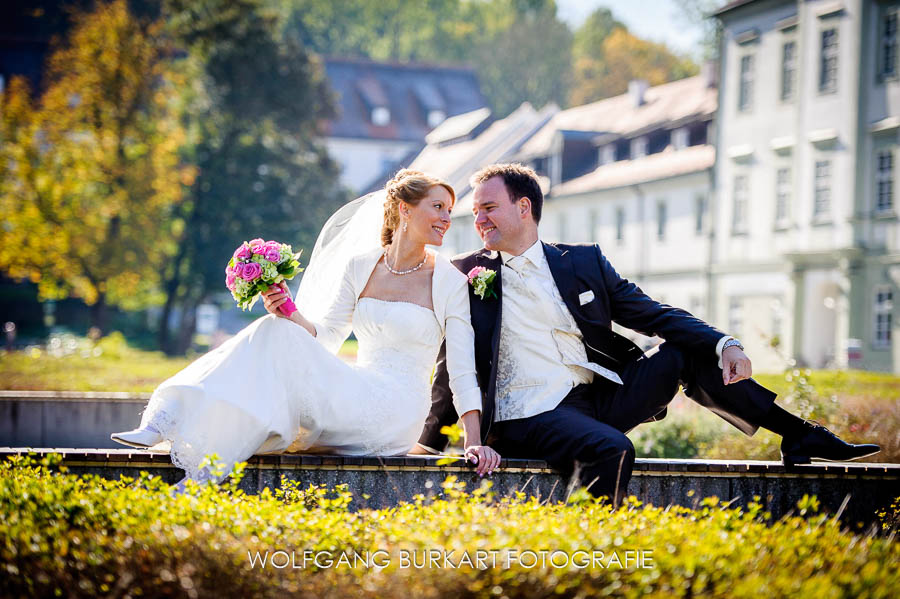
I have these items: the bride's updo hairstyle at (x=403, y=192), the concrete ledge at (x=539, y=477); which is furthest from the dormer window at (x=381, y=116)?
the concrete ledge at (x=539, y=477)

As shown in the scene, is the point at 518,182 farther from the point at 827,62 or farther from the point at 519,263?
the point at 827,62

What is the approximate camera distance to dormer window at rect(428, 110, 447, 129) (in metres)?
70.4

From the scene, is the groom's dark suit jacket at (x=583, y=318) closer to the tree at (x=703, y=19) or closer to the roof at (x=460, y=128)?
the roof at (x=460, y=128)

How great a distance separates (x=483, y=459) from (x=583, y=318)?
1.18 m

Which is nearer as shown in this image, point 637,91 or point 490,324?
point 490,324

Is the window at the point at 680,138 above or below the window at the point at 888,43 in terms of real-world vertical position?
below

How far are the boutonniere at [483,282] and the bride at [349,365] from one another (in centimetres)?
8

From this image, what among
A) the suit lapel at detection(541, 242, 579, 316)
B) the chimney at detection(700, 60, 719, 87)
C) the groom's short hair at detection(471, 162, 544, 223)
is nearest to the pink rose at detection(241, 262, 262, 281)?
the groom's short hair at detection(471, 162, 544, 223)

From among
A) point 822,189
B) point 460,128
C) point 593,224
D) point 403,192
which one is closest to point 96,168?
point 593,224

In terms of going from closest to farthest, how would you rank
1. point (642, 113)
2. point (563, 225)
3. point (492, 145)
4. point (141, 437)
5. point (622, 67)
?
point (141, 437)
point (642, 113)
point (563, 225)
point (492, 145)
point (622, 67)

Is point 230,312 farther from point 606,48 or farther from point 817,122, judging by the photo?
point 817,122

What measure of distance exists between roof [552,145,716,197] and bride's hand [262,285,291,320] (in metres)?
32.1

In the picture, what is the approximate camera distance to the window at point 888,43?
31141mm

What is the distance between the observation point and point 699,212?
3812cm
